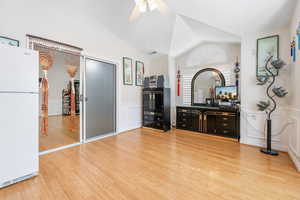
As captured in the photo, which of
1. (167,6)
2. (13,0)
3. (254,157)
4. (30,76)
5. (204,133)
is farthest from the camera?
(204,133)

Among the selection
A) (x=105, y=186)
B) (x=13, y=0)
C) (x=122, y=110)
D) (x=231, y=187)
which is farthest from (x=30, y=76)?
(x=231, y=187)

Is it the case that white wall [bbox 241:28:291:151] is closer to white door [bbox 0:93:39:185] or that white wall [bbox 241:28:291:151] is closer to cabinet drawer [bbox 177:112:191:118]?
cabinet drawer [bbox 177:112:191:118]

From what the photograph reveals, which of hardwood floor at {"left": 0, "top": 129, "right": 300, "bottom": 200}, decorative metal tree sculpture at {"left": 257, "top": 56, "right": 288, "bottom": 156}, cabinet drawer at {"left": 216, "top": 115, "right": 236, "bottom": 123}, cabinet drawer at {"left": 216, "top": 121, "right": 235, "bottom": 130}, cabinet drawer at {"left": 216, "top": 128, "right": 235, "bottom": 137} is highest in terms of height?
decorative metal tree sculpture at {"left": 257, "top": 56, "right": 288, "bottom": 156}

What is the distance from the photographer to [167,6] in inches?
117

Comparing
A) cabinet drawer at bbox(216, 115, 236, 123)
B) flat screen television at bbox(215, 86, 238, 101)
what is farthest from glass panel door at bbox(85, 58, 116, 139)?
flat screen television at bbox(215, 86, 238, 101)

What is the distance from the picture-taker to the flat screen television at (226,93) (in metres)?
3.71

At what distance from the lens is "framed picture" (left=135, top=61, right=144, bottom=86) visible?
15.1 ft

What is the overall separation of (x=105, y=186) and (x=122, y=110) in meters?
2.62

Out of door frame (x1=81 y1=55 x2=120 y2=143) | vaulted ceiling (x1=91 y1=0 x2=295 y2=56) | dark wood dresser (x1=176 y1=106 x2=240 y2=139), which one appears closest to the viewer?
vaulted ceiling (x1=91 y1=0 x2=295 y2=56)

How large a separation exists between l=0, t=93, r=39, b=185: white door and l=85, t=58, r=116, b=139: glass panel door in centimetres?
148

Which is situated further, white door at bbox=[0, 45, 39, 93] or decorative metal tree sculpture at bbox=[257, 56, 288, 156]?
decorative metal tree sculpture at bbox=[257, 56, 288, 156]

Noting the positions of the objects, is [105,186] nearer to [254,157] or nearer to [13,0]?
[254,157]

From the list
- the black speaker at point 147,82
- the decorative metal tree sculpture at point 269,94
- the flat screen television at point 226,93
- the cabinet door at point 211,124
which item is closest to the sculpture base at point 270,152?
the decorative metal tree sculpture at point 269,94

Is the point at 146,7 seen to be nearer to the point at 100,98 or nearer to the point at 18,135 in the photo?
the point at 100,98
